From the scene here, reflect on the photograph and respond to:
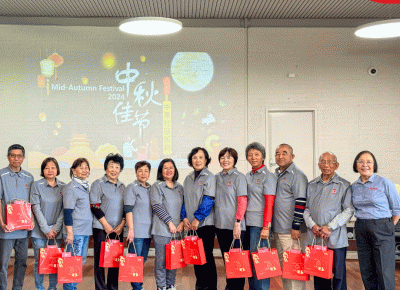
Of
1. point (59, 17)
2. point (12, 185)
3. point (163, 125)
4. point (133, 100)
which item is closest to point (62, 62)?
point (59, 17)

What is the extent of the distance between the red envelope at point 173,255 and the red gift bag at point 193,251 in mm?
49

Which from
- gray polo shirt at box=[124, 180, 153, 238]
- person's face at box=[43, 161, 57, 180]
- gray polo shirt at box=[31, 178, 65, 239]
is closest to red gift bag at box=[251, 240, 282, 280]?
gray polo shirt at box=[124, 180, 153, 238]

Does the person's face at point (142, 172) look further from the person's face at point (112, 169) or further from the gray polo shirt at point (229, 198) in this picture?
the gray polo shirt at point (229, 198)

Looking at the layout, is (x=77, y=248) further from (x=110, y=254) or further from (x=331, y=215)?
(x=331, y=215)

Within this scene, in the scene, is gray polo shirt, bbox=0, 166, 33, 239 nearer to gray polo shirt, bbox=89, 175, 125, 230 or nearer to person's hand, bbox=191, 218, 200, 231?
gray polo shirt, bbox=89, 175, 125, 230

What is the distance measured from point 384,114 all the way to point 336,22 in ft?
5.78

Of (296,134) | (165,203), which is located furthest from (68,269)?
(296,134)

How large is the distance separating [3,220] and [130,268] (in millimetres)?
1350

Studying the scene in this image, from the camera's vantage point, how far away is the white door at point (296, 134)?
786cm

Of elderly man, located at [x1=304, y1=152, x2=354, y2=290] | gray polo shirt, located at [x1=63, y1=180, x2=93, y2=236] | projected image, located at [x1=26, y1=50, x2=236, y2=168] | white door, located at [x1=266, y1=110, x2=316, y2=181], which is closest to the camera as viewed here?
elderly man, located at [x1=304, y1=152, x2=354, y2=290]

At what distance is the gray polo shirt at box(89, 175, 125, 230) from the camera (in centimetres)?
460

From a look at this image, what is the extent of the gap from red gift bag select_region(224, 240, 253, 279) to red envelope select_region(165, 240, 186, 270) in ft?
1.57

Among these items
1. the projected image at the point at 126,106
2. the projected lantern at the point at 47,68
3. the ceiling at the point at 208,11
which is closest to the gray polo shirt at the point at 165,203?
the projected image at the point at 126,106

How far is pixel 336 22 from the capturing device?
313 inches
